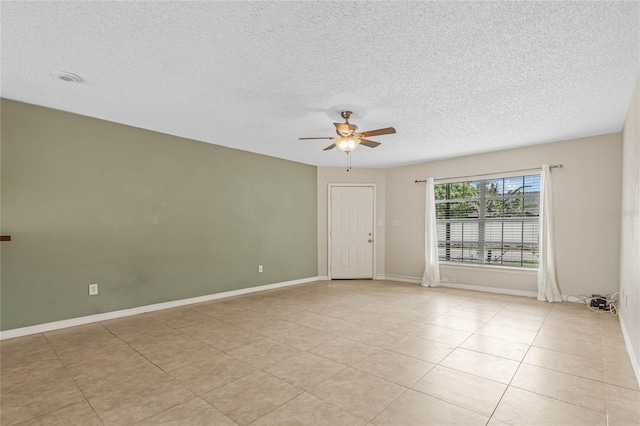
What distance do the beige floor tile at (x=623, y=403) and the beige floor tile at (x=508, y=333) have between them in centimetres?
92

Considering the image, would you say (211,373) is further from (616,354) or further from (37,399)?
(616,354)

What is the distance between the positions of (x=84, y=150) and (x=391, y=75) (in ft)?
12.3

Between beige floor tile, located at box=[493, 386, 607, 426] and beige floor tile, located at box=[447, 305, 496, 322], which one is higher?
beige floor tile, located at box=[493, 386, 607, 426]

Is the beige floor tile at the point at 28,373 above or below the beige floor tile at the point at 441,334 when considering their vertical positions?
above

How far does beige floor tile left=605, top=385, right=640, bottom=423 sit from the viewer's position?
6.47ft

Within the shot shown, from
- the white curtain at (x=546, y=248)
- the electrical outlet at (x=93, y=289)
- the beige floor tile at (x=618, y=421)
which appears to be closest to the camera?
the beige floor tile at (x=618, y=421)

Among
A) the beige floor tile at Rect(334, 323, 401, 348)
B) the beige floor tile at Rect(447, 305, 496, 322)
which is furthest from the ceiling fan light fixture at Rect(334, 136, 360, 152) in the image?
the beige floor tile at Rect(447, 305, 496, 322)

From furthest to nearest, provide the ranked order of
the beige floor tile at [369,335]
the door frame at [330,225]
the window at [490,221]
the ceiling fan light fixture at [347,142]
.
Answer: the door frame at [330,225] < the window at [490,221] < the ceiling fan light fixture at [347,142] < the beige floor tile at [369,335]

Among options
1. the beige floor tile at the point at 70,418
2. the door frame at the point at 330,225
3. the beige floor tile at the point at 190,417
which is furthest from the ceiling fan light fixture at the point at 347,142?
the door frame at the point at 330,225

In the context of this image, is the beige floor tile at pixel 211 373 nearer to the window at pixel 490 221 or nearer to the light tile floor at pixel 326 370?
the light tile floor at pixel 326 370

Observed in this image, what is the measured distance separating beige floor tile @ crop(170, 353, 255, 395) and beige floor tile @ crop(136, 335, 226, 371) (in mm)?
101

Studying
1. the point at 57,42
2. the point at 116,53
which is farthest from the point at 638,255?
the point at 57,42

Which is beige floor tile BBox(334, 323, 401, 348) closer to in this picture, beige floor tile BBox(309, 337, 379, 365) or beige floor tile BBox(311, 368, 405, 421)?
beige floor tile BBox(309, 337, 379, 365)

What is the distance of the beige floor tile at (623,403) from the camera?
197cm
